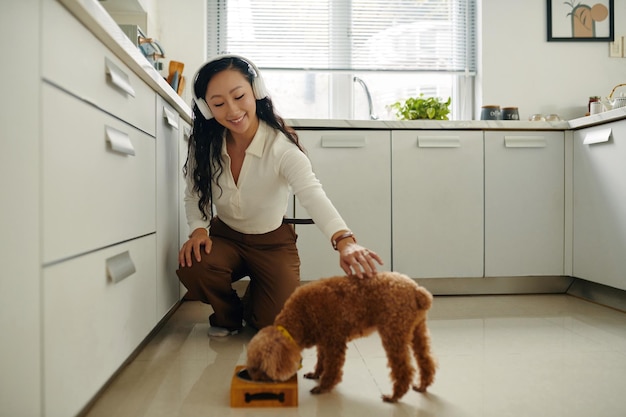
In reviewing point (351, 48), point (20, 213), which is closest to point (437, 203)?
point (351, 48)

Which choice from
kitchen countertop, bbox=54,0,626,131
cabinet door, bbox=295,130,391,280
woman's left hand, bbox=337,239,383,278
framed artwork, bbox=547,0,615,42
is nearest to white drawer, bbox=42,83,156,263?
kitchen countertop, bbox=54,0,626,131

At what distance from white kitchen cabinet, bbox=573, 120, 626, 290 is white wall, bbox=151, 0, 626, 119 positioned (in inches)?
25.0

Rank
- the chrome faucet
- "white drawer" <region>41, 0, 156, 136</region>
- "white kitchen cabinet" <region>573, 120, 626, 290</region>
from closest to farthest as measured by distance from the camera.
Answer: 1. "white drawer" <region>41, 0, 156, 136</region>
2. "white kitchen cabinet" <region>573, 120, 626, 290</region>
3. the chrome faucet

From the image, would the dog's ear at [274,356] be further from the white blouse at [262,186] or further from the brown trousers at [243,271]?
the brown trousers at [243,271]

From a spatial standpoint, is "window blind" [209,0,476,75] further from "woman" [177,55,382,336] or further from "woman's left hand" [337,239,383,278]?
"woman's left hand" [337,239,383,278]

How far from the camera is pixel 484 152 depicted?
8.66 feet

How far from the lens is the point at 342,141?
2.57m

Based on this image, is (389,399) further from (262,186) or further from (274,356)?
(262,186)

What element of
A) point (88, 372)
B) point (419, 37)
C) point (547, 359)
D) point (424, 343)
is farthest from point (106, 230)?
point (419, 37)

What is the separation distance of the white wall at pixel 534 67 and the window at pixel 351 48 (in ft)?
0.54

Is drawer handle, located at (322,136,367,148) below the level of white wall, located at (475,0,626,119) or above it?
below

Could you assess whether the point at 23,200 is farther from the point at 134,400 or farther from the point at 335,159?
the point at 335,159

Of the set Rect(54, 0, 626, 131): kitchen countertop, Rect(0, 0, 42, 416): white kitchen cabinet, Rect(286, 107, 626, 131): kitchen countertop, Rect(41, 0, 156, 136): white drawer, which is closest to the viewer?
Rect(0, 0, 42, 416): white kitchen cabinet

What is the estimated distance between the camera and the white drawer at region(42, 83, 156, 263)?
0.92 m
